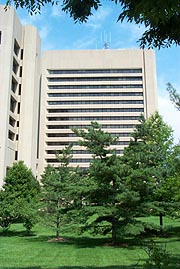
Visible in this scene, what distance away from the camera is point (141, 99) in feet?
221

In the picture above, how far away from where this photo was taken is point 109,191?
16766mm

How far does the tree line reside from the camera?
1645cm

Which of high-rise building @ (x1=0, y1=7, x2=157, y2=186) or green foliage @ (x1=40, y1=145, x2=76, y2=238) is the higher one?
high-rise building @ (x1=0, y1=7, x2=157, y2=186)

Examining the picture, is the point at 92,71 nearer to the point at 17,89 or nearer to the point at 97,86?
the point at 97,86

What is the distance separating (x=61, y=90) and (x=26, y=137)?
22610 mm

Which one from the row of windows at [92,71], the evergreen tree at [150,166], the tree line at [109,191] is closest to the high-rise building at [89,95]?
the row of windows at [92,71]

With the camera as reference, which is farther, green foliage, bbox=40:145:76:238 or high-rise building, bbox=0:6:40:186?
high-rise building, bbox=0:6:40:186

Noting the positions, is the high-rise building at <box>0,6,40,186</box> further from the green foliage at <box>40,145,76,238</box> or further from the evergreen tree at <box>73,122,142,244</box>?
the evergreen tree at <box>73,122,142,244</box>

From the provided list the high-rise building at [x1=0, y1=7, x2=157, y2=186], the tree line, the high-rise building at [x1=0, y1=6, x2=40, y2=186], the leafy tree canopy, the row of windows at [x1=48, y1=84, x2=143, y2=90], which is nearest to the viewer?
the leafy tree canopy

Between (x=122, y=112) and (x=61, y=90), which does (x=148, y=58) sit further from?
(x=61, y=90)

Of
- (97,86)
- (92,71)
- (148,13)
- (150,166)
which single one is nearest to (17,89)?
(97,86)

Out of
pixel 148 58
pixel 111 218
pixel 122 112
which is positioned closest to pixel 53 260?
pixel 111 218

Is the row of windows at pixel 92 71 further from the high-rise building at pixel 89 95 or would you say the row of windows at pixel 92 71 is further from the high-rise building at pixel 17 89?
the high-rise building at pixel 17 89

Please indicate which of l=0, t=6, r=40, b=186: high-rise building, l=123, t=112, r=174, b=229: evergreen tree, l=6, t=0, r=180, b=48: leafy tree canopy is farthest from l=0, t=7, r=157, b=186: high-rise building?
l=6, t=0, r=180, b=48: leafy tree canopy
